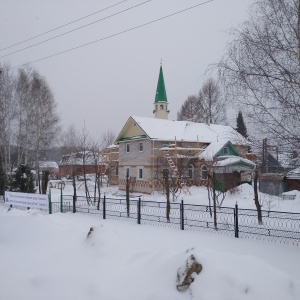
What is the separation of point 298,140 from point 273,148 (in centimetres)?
69

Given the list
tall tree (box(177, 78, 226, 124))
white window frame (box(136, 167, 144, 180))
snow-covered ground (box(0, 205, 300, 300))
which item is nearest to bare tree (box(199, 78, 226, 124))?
tall tree (box(177, 78, 226, 124))

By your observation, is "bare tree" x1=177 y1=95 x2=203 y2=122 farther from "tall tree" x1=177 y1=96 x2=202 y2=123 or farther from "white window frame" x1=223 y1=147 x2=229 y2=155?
"white window frame" x1=223 y1=147 x2=229 y2=155

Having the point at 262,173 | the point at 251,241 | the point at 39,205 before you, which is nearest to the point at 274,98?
the point at 251,241

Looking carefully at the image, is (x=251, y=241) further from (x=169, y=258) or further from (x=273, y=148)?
(x=169, y=258)

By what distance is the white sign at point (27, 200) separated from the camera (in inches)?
555

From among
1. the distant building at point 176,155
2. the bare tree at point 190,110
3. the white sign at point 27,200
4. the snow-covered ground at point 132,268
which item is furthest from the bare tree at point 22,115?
the bare tree at point 190,110

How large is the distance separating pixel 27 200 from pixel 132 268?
10.3 metres

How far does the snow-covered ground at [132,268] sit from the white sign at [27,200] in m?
5.20

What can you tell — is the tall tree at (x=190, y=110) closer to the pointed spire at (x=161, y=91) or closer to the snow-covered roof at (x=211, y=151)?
the pointed spire at (x=161, y=91)

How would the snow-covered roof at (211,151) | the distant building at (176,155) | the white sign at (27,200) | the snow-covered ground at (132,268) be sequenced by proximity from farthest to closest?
the snow-covered roof at (211,151) < the distant building at (176,155) < the white sign at (27,200) < the snow-covered ground at (132,268)

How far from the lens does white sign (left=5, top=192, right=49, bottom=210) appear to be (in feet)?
46.3

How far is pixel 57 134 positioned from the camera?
25828 mm

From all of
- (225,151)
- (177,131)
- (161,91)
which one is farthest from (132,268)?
(161,91)

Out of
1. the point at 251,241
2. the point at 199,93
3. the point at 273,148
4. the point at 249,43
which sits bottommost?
the point at 251,241
